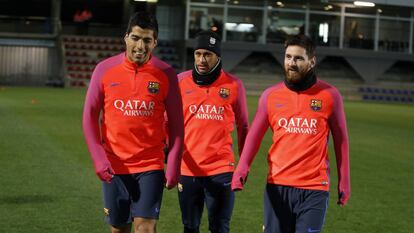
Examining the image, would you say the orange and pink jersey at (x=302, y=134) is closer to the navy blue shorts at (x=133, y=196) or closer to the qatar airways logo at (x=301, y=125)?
the qatar airways logo at (x=301, y=125)

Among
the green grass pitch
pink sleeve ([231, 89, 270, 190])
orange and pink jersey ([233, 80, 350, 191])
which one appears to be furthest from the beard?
the green grass pitch

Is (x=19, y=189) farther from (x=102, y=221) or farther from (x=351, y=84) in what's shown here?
(x=351, y=84)

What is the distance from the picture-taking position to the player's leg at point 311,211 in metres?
6.38

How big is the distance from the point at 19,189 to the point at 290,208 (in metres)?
6.99

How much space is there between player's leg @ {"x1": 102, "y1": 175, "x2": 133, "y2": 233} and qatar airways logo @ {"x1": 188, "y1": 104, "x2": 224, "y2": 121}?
1.43 m

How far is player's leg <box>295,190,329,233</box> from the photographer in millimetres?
6375

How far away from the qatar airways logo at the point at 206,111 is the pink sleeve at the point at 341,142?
1.57m

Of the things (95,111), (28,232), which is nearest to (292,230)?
(95,111)

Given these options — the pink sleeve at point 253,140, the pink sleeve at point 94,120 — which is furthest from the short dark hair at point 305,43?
the pink sleeve at point 94,120

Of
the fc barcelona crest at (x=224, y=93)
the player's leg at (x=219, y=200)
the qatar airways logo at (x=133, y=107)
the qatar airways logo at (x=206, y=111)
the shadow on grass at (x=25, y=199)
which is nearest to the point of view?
the qatar airways logo at (x=133, y=107)

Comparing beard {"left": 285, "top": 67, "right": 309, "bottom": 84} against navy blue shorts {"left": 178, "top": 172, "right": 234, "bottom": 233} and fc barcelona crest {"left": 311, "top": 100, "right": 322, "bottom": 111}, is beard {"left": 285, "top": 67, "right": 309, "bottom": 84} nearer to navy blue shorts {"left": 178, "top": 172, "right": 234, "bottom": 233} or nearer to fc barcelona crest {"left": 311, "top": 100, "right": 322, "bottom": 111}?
fc barcelona crest {"left": 311, "top": 100, "right": 322, "bottom": 111}

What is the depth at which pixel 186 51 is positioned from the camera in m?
54.3

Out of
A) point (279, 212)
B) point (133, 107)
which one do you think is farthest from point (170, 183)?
point (279, 212)

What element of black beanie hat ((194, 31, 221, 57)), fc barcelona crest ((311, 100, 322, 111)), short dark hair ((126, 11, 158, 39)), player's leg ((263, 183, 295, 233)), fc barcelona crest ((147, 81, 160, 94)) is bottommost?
player's leg ((263, 183, 295, 233))
